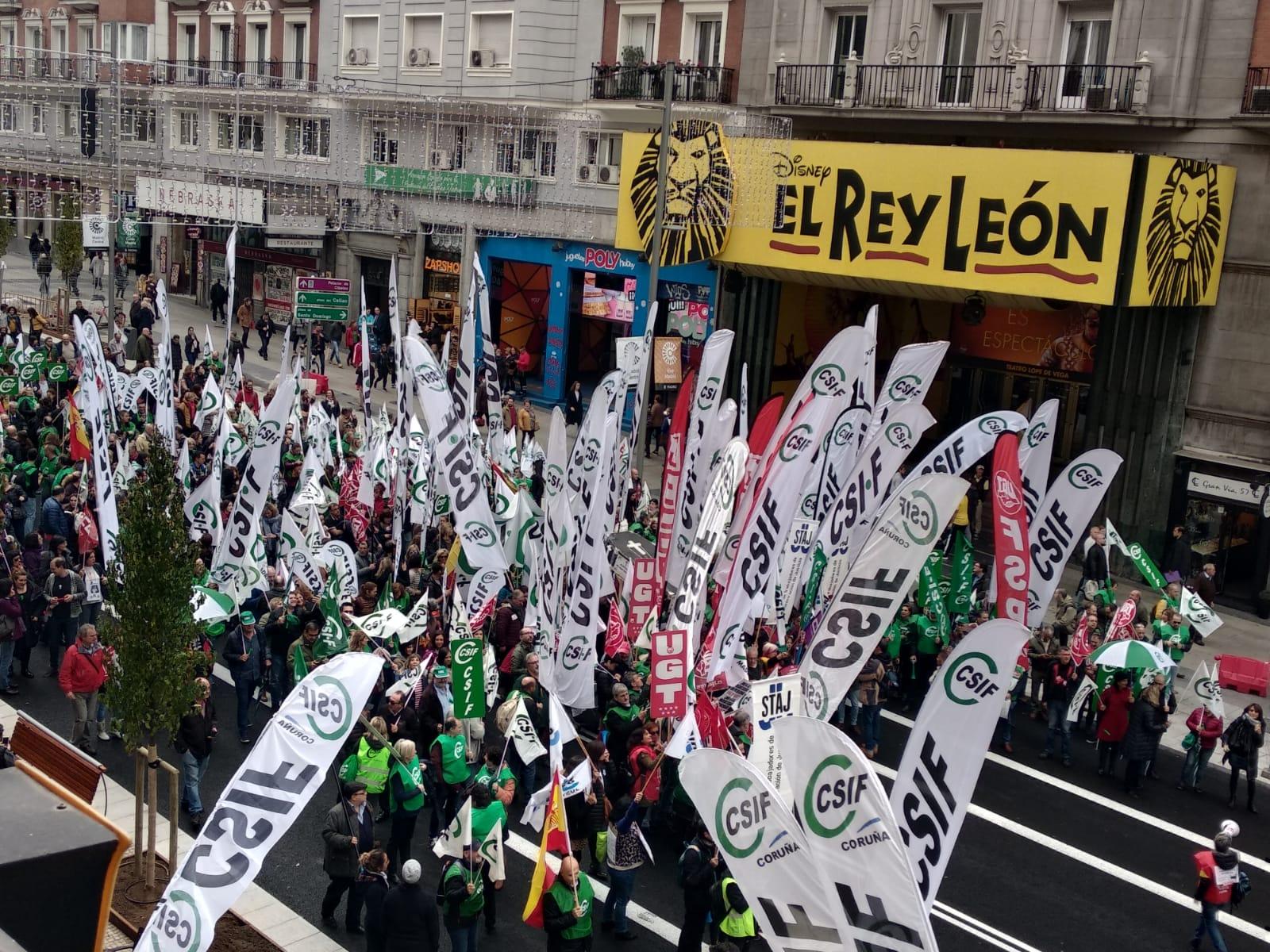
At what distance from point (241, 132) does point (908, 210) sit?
28919 mm

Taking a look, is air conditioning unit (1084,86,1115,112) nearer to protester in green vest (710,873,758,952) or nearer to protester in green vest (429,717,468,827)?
protester in green vest (429,717,468,827)

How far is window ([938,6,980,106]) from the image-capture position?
27.2m

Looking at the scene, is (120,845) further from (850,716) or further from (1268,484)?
(1268,484)

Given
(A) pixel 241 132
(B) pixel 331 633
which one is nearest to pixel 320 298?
(B) pixel 331 633

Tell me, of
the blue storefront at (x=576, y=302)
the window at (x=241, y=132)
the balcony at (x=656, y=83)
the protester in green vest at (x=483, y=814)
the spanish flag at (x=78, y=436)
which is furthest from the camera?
the window at (x=241, y=132)

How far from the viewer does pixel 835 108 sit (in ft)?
95.3

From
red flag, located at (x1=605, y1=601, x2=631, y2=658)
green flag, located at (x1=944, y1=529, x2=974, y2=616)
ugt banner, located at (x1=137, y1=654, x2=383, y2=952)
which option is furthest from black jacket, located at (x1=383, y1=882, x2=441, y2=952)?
green flag, located at (x1=944, y1=529, x2=974, y2=616)

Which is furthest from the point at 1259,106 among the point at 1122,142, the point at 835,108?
the point at 835,108

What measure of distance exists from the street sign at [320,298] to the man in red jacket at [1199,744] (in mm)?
17869

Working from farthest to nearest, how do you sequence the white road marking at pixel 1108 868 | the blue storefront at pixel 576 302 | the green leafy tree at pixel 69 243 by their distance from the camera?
the green leafy tree at pixel 69 243 < the blue storefront at pixel 576 302 < the white road marking at pixel 1108 868

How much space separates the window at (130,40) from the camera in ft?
173

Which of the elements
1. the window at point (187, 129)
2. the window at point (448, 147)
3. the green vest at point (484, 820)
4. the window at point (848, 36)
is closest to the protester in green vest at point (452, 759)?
the green vest at point (484, 820)

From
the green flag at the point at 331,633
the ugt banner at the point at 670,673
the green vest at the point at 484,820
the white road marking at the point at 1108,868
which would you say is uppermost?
the ugt banner at the point at 670,673

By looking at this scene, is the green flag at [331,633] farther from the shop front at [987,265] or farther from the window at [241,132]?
the window at [241,132]
